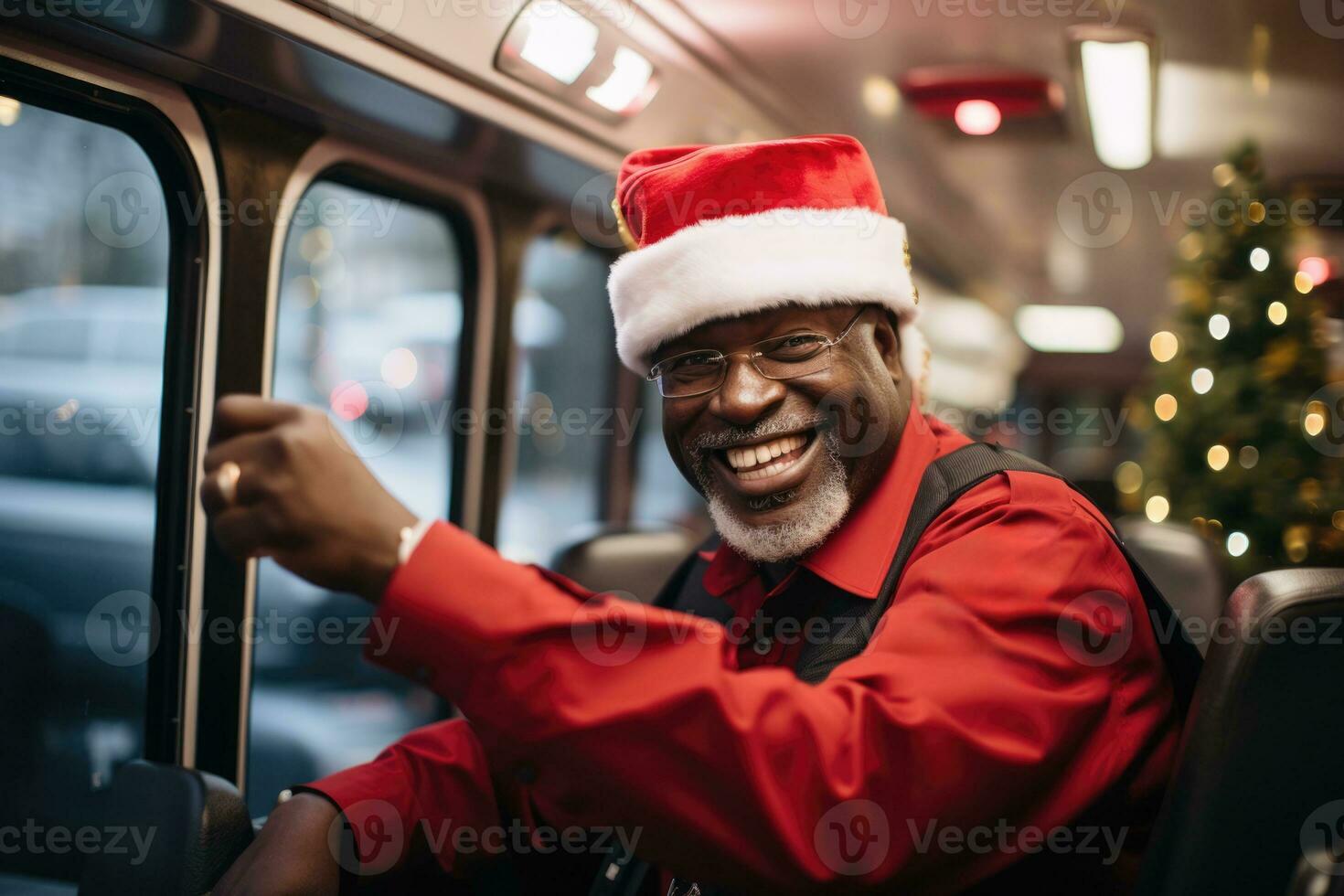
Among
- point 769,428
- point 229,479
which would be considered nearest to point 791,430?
point 769,428

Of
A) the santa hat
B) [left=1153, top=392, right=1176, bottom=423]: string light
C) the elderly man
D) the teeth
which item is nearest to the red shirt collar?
the elderly man

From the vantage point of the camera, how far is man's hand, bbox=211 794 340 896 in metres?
1.49

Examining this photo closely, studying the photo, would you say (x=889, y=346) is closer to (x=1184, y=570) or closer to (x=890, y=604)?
(x=890, y=604)

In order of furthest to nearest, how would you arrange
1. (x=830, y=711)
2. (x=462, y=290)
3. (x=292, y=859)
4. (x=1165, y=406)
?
(x=1165, y=406) < (x=462, y=290) < (x=292, y=859) < (x=830, y=711)

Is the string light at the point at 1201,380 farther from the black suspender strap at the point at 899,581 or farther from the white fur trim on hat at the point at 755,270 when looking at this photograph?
the black suspender strap at the point at 899,581

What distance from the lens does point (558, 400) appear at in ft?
13.8

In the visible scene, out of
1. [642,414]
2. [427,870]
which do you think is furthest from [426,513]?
[427,870]

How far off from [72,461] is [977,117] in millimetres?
3514

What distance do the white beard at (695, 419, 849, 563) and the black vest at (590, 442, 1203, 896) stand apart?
3.9 inches

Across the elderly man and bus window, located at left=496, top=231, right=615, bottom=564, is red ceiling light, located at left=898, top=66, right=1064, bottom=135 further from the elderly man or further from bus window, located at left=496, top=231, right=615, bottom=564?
the elderly man

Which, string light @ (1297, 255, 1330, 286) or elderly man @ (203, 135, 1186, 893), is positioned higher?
string light @ (1297, 255, 1330, 286)

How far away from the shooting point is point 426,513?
3.51 meters

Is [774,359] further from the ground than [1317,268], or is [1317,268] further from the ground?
[1317,268]

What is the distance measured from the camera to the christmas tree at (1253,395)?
521 centimetres
